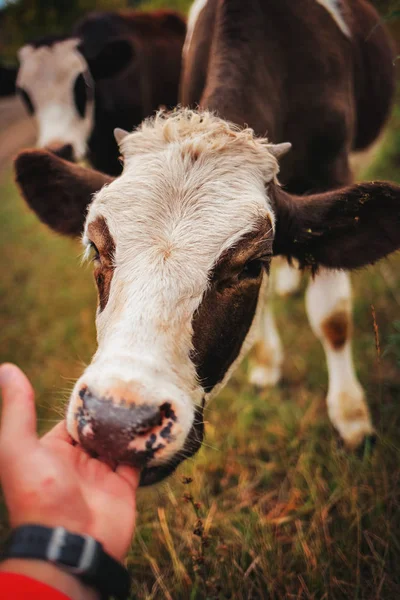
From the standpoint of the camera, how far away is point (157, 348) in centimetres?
160

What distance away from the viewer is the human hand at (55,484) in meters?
1.28

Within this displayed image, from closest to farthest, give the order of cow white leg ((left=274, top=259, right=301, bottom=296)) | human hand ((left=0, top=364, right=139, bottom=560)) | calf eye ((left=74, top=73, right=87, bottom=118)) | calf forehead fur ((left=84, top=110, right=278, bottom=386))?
human hand ((left=0, top=364, right=139, bottom=560)) < calf forehead fur ((left=84, top=110, right=278, bottom=386)) < cow white leg ((left=274, top=259, right=301, bottom=296)) < calf eye ((left=74, top=73, right=87, bottom=118))

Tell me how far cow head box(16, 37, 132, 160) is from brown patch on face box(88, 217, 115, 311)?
3.42 m

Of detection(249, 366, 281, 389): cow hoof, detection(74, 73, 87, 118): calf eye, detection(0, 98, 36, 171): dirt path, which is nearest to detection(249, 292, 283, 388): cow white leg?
detection(249, 366, 281, 389): cow hoof

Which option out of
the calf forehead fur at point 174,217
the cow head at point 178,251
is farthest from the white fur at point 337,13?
the calf forehead fur at point 174,217

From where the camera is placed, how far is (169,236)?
1.79 meters

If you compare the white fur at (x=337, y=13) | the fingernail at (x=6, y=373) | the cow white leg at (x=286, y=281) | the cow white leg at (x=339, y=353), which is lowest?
the cow white leg at (x=286, y=281)

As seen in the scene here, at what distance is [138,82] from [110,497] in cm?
528

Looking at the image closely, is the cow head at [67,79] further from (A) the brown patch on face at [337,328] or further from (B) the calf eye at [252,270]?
(B) the calf eye at [252,270]

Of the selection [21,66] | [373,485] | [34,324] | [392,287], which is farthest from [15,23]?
[373,485]

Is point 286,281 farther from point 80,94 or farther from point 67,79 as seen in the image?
point 67,79

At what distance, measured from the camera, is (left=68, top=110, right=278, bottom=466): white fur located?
1.57 meters

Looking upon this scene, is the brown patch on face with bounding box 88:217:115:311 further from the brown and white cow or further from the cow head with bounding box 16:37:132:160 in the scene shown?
the cow head with bounding box 16:37:132:160

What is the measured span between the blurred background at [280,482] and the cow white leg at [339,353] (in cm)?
12
